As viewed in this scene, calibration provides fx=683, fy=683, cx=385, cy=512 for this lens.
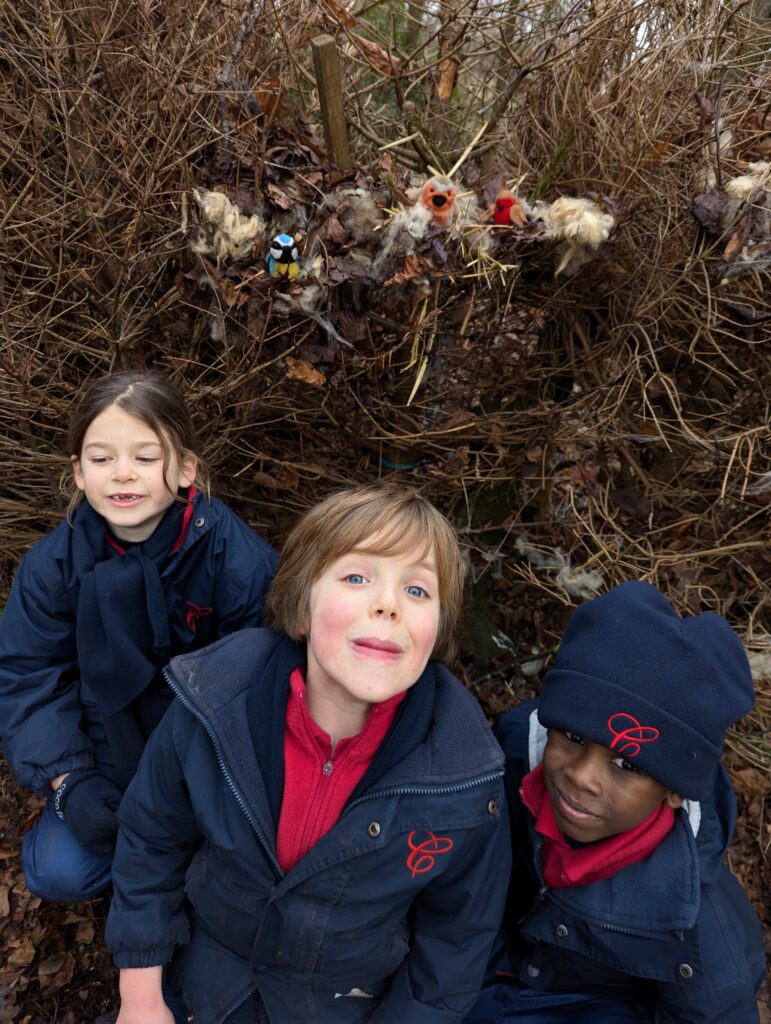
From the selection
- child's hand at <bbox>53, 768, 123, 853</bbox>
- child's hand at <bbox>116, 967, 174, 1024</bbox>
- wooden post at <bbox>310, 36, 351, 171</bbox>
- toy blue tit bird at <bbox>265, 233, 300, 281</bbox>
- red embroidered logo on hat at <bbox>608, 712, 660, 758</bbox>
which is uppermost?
wooden post at <bbox>310, 36, 351, 171</bbox>

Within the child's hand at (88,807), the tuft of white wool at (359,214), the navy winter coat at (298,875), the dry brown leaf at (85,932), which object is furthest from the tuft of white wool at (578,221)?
the dry brown leaf at (85,932)

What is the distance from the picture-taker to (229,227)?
199 cm

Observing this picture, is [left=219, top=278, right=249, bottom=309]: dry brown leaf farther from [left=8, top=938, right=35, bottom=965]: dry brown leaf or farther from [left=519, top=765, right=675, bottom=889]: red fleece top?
[left=8, top=938, right=35, bottom=965]: dry brown leaf

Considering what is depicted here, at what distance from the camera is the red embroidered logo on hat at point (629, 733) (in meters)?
1.52

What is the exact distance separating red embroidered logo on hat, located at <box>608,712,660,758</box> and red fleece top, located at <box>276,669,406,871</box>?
1.66 feet

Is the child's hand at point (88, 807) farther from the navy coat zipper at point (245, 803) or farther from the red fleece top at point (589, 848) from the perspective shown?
the red fleece top at point (589, 848)

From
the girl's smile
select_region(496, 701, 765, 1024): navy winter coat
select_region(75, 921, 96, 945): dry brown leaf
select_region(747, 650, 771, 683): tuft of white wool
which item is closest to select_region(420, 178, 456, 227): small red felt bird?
the girl's smile

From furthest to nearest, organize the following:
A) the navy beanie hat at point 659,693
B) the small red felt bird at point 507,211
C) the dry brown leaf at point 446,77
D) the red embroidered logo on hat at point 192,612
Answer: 1. the dry brown leaf at point 446,77
2. the red embroidered logo on hat at point 192,612
3. the small red felt bird at point 507,211
4. the navy beanie hat at point 659,693

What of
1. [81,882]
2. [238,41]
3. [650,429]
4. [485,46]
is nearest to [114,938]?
[81,882]

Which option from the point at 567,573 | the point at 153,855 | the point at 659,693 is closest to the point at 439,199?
the point at 659,693

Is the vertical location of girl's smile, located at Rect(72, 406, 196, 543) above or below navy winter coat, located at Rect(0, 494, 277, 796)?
above

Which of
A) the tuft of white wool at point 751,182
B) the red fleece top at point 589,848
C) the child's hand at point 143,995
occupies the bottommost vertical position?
the child's hand at point 143,995

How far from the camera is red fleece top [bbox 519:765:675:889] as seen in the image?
1692mm

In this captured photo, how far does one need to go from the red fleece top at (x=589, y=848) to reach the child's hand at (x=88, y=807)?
4.12 ft
